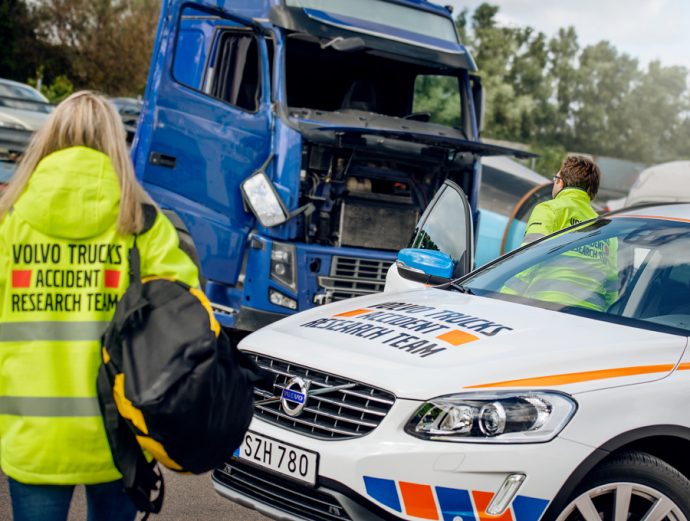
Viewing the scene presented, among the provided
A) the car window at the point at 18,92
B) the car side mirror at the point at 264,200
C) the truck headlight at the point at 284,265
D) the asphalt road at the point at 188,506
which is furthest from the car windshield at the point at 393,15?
the car window at the point at 18,92

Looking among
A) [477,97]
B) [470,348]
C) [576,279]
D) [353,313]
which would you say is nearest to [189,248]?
[470,348]

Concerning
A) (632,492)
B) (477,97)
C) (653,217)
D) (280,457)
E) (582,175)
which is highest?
(477,97)

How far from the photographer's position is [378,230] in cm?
824

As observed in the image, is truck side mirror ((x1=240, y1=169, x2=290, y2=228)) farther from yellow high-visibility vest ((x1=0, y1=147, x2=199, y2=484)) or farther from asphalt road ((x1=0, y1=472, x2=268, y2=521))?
yellow high-visibility vest ((x1=0, y1=147, x2=199, y2=484))

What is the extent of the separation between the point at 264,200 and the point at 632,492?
184 inches

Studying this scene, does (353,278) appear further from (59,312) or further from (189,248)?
(59,312)

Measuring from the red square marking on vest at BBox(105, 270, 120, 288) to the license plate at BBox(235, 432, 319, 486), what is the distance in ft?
3.99

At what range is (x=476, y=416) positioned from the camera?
3406 millimetres

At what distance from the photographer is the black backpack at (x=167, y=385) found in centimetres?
239

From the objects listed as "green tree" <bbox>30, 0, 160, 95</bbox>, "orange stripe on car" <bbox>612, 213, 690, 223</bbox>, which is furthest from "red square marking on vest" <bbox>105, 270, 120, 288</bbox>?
"green tree" <bbox>30, 0, 160, 95</bbox>

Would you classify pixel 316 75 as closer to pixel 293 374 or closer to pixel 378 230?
pixel 378 230

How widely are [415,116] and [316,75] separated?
37.5 inches

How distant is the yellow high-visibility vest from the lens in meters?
2.51

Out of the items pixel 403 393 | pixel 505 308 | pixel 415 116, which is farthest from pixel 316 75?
pixel 403 393
